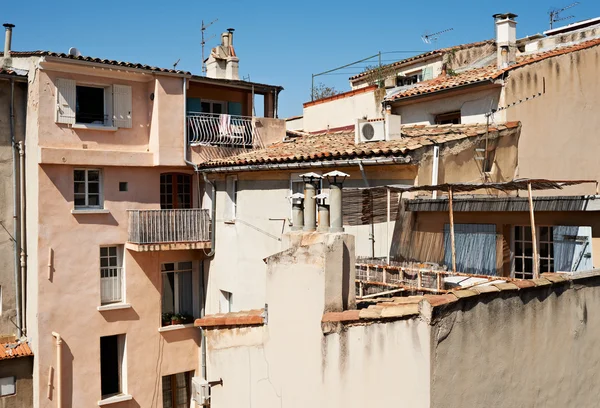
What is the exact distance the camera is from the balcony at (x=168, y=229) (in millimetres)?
18344

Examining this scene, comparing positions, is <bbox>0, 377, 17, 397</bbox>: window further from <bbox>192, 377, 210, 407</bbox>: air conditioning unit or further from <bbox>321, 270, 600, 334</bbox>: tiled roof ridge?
<bbox>321, 270, 600, 334</bbox>: tiled roof ridge

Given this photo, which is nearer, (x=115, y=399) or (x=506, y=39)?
(x=506, y=39)

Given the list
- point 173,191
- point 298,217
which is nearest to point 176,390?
point 173,191

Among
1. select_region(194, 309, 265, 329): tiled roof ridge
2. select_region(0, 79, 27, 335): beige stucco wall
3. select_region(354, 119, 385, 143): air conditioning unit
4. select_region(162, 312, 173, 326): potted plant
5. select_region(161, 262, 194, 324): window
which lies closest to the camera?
select_region(194, 309, 265, 329): tiled roof ridge

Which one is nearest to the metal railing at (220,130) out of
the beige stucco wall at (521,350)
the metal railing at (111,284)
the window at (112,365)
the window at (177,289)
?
the window at (177,289)

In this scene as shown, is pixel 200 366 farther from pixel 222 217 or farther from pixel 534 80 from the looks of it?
pixel 534 80

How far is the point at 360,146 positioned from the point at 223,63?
955cm

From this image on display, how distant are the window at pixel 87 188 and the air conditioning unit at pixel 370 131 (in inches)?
314

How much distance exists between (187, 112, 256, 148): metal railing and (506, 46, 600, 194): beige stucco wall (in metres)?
8.44

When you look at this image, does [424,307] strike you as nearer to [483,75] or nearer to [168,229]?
[483,75]

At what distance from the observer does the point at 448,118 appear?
18188 mm

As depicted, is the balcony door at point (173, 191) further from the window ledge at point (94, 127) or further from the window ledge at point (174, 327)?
the window ledge at point (174, 327)

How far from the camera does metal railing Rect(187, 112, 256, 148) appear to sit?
1967 cm

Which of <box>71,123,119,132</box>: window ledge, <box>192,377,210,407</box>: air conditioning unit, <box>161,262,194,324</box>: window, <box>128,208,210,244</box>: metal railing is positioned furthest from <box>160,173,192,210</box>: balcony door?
<box>192,377,210,407</box>: air conditioning unit
